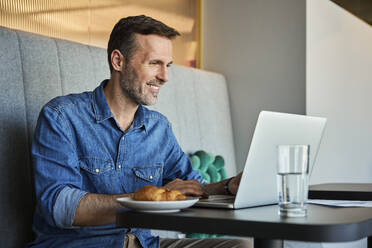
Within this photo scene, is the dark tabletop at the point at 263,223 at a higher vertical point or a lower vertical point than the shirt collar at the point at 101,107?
lower

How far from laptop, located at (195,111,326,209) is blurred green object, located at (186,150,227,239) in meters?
1.25

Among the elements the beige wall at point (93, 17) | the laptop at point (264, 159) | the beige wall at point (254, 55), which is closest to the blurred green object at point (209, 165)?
the beige wall at point (254, 55)

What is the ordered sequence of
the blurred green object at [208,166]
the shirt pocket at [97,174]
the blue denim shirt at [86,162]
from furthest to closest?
the blurred green object at [208,166], the shirt pocket at [97,174], the blue denim shirt at [86,162]

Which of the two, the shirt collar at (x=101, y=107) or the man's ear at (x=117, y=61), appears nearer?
the shirt collar at (x=101, y=107)

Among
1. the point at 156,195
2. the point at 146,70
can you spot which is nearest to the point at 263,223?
the point at 156,195

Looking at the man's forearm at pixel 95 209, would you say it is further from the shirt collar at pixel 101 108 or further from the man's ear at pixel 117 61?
the man's ear at pixel 117 61

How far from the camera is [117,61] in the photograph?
1778 millimetres

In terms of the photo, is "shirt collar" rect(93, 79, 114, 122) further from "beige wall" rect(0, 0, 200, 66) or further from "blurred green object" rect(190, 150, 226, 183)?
"blurred green object" rect(190, 150, 226, 183)

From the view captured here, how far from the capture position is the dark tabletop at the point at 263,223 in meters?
0.93

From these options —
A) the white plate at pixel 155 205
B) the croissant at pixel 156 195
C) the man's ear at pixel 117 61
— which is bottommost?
the white plate at pixel 155 205

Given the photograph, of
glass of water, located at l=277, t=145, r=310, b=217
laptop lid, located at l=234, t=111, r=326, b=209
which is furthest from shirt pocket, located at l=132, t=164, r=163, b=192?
glass of water, located at l=277, t=145, r=310, b=217

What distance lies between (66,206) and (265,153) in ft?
1.66

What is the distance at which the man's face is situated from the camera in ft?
5.61

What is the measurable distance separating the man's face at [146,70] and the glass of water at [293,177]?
2.39 feet
